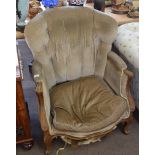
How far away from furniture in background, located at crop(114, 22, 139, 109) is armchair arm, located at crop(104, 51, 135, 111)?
12 cm

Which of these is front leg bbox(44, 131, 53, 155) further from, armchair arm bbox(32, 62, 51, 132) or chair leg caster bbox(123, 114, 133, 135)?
chair leg caster bbox(123, 114, 133, 135)

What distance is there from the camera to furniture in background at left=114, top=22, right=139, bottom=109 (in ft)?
6.13

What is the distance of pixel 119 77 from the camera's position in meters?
1.77

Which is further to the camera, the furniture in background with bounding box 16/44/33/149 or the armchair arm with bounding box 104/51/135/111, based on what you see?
the armchair arm with bounding box 104/51/135/111

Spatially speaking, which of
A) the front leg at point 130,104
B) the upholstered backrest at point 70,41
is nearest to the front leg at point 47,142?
the upholstered backrest at point 70,41

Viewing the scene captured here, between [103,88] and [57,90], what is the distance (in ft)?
1.17

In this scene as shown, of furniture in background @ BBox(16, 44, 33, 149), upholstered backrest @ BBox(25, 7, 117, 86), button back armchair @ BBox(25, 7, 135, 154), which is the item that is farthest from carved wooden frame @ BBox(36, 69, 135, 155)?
upholstered backrest @ BBox(25, 7, 117, 86)

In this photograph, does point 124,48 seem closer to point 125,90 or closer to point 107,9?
point 125,90

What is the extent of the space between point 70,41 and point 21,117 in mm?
665

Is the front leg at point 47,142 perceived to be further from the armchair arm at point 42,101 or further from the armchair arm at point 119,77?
the armchair arm at point 119,77

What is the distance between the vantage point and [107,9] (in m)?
2.44

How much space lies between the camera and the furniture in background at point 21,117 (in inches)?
62.2

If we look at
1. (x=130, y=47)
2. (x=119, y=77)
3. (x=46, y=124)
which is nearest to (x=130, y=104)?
(x=119, y=77)
